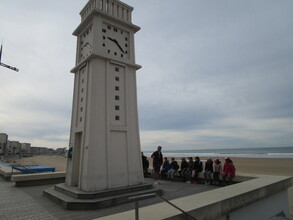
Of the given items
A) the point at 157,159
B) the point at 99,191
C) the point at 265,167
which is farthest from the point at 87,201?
the point at 265,167

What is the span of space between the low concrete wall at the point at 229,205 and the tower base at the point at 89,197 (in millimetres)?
2984

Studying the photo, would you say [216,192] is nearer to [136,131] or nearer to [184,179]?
[136,131]

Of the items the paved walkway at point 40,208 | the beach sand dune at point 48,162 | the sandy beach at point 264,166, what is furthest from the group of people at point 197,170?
the beach sand dune at point 48,162

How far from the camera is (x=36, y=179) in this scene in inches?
465

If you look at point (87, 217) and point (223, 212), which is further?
point (87, 217)

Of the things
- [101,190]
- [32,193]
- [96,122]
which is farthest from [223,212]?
[32,193]

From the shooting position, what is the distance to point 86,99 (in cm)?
959

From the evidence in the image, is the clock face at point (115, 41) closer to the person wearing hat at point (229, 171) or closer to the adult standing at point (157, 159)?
the adult standing at point (157, 159)

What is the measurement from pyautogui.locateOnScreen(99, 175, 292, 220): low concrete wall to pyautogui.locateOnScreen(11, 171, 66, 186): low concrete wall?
9.91 m

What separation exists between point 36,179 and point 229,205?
11.0 metres

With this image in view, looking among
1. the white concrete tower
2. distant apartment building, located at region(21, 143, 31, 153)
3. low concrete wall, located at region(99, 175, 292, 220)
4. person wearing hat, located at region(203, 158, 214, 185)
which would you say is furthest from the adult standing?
distant apartment building, located at region(21, 143, 31, 153)

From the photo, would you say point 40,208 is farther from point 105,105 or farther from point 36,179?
point 36,179

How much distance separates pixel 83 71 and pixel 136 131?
4362mm

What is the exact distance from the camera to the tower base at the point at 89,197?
23.9ft
